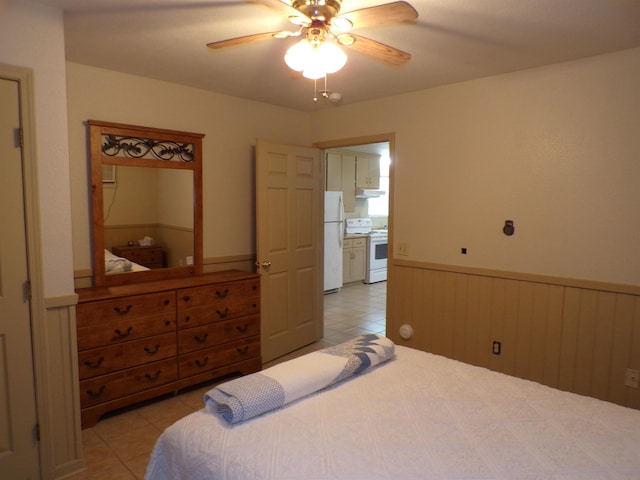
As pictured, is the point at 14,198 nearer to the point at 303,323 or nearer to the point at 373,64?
the point at 373,64

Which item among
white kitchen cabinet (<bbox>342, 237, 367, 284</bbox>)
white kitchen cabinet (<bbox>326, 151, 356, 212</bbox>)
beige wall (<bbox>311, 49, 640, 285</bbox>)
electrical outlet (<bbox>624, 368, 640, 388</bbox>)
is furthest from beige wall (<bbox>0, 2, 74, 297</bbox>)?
white kitchen cabinet (<bbox>342, 237, 367, 284</bbox>)

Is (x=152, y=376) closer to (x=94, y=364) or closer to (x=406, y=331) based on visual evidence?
(x=94, y=364)

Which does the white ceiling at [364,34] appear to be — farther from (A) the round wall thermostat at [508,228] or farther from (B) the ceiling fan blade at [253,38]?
(A) the round wall thermostat at [508,228]

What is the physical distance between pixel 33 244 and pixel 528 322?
306cm

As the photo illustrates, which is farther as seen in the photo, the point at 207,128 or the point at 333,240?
the point at 333,240

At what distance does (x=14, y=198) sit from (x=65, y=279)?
45 centimetres

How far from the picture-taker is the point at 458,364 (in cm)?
204

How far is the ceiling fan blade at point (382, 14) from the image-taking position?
57.7 inches

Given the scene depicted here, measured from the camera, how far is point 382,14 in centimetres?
155

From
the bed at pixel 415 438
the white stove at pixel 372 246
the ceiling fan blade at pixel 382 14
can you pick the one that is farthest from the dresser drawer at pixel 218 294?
the white stove at pixel 372 246

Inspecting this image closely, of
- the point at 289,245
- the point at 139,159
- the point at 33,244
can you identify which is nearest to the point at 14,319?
the point at 33,244

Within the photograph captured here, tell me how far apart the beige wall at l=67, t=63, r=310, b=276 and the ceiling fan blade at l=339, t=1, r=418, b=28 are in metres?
2.08

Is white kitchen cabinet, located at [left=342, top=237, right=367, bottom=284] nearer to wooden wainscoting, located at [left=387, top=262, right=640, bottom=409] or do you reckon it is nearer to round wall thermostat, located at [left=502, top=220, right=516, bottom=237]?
wooden wainscoting, located at [left=387, top=262, right=640, bottom=409]

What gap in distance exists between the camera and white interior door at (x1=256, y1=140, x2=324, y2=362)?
3.69 meters
